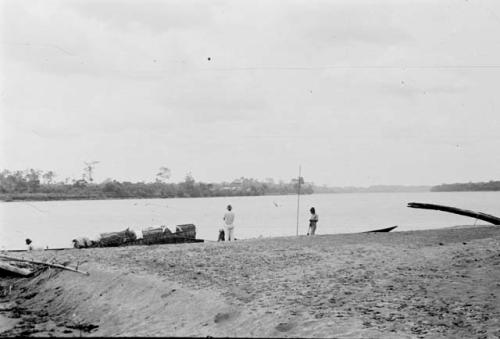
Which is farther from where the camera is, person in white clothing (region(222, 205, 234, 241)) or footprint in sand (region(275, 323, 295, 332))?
person in white clothing (region(222, 205, 234, 241))

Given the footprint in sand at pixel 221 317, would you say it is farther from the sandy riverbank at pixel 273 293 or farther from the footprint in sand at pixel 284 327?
the footprint in sand at pixel 284 327

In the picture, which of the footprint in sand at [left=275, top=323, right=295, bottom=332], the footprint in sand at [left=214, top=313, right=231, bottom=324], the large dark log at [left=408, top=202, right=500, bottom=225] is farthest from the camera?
the large dark log at [left=408, top=202, right=500, bottom=225]

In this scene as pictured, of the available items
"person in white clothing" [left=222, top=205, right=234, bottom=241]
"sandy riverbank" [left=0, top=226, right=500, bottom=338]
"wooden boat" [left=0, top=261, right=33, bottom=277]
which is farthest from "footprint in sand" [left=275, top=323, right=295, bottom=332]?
"person in white clothing" [left=222, top=205, right=234, bottom=241]

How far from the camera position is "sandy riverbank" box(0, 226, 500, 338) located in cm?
853

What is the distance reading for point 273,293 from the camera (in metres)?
10.4

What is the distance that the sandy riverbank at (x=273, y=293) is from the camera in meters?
8.53

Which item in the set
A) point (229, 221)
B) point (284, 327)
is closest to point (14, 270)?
point (229, 221)

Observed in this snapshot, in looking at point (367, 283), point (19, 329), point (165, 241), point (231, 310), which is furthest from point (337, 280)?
point (165, 241)

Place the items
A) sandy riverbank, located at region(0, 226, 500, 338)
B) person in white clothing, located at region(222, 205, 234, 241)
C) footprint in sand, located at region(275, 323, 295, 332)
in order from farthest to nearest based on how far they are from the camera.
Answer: person in white clothing, located at region(222, 205, 234, 241)
sandy riverbank, located at region(0, 226, 500, 338)
footprint in sand, located at region(275, 323, 295, 332)

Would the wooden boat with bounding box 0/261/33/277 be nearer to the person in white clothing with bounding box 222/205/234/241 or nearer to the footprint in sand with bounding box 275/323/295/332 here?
the person in white clothing with bounding box 222/205/234/241

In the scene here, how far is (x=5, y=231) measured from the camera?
1907 inches

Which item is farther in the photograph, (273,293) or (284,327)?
(273,293)

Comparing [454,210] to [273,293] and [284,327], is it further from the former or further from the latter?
[284,327]

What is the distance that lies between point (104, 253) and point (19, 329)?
673cm
